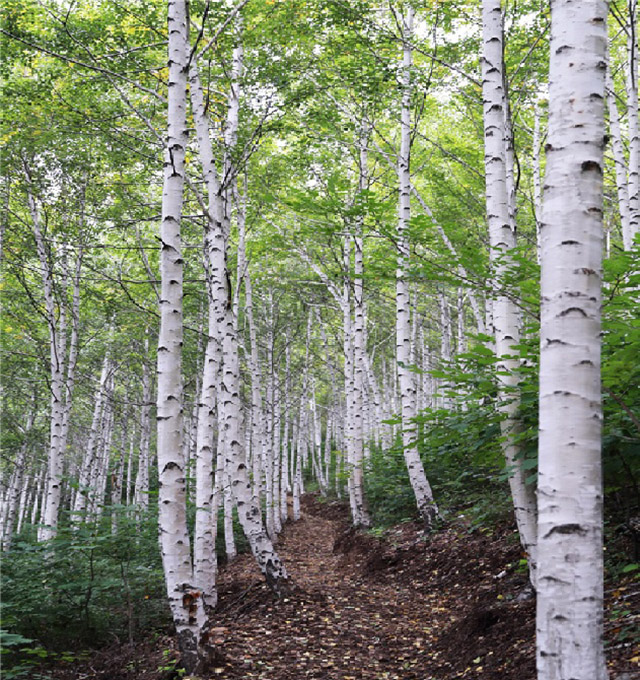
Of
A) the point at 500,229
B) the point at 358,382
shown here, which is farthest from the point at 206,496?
the point at 358,382

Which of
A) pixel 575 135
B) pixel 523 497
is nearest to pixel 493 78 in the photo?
pixel 575 135

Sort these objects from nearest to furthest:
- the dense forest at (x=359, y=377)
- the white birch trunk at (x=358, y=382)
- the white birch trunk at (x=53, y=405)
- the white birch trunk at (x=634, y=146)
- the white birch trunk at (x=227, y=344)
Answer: the dense forest at (x=359, y=377)
the white birch trunk at (x=227, y=344)
the white birch trunk at (x=634, y=146)
the white birch trunk at (x=53, y=405)
the white birch trunk at (x=358, y=382)

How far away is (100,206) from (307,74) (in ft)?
17.2

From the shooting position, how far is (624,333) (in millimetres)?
3438

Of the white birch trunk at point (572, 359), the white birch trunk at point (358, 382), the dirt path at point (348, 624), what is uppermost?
the white birch trunk at point (358, 382)

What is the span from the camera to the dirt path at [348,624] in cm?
443

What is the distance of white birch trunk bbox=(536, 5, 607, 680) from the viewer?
184cm

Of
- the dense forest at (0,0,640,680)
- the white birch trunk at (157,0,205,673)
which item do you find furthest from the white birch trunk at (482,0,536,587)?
the white birch trunk at (157,0,205,673)

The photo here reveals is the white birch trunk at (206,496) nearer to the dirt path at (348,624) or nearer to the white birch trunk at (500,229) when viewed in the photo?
the dirt path at (348,624)

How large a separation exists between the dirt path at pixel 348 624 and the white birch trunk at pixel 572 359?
1.71 m

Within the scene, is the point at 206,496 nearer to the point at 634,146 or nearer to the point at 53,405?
the point at 53,405

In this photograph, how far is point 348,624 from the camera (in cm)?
575

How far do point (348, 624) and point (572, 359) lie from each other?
16.2 feet

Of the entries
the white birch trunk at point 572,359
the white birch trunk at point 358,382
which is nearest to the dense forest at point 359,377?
the white birch trunk at point 572,359
